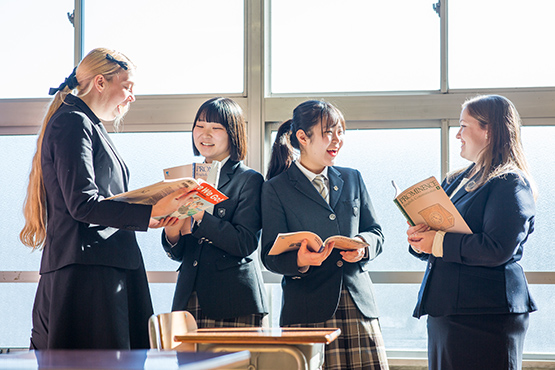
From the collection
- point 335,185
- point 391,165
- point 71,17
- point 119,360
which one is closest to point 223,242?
point 335,185

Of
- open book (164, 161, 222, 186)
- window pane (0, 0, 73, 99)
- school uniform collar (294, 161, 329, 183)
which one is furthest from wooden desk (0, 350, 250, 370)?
window pane (0, 0, 73, 99)

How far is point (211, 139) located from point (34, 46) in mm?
1824

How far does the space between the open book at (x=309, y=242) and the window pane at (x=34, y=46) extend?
87.7 inches

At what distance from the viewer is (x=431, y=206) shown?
256cm

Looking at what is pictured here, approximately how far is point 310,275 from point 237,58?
1.73 m

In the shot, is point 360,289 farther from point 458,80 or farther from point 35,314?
point 458,80

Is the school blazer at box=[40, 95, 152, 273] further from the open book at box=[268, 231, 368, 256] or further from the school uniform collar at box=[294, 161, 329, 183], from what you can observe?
the school uniform collar at box=[294, 161, 329, 183]

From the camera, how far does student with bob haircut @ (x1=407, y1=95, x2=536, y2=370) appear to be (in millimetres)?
2457

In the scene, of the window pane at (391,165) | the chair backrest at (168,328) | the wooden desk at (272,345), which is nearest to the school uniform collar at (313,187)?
the window pane at (391,165)

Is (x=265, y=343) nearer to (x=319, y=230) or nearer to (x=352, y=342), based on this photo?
(x=352, y=342)

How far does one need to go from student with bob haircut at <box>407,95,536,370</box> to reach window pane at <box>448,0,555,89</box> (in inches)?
37.8

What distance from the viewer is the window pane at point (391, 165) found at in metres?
3.58

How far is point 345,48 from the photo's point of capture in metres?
3.75

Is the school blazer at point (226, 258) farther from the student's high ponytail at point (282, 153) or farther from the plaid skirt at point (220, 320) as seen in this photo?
the student's high ponytail at point (282, 153)
